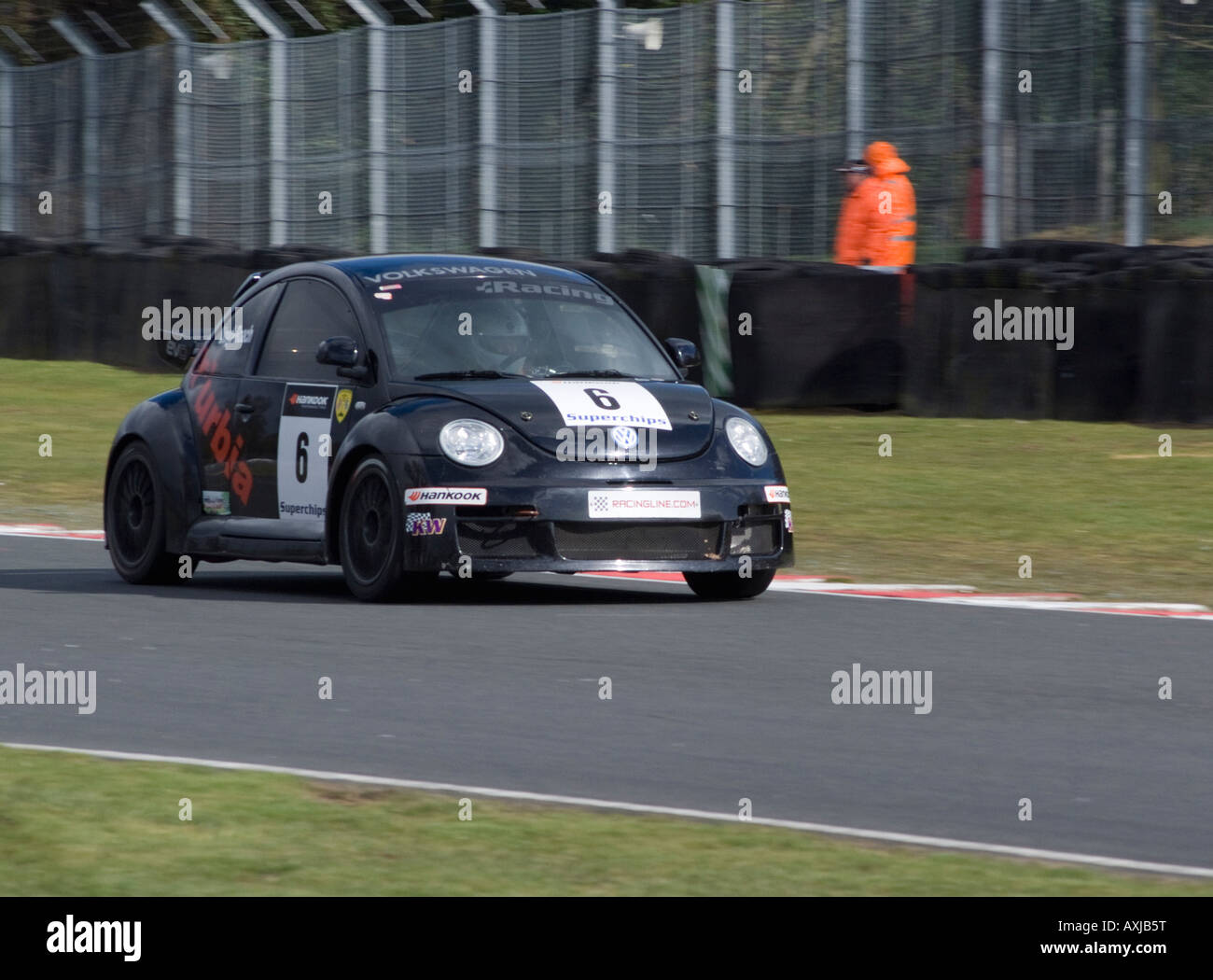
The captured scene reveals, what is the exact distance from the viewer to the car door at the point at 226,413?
35.9 feet

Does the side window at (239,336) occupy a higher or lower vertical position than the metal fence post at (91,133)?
lower

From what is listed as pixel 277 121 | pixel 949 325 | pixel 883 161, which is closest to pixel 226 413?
pixel 949 325

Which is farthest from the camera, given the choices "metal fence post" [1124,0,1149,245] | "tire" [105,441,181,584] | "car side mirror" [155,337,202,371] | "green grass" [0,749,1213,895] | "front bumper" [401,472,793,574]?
"metal fence post" [1124,0,1149,245]

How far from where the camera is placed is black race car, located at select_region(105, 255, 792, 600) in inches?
384

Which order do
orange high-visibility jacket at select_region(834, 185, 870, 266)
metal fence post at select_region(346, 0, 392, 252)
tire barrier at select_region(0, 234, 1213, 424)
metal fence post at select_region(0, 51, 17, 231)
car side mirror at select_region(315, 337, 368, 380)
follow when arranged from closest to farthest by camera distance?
1. car side mirror at select_region(315, 337, 368, 380)
2. tire barrier at select_region(0, 234, 1213, 424)
3. orange high-visibility jacket at select_region(834, 185, 870, 266)
4. metal fence post at select_region(346, 0, 392, 252)
5. metal fence post at select_region(0, 51, 17, 231)

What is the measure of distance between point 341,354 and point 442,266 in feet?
2.74

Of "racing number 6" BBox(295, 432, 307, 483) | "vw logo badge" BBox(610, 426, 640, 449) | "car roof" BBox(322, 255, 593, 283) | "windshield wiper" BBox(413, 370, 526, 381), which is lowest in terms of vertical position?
"racing number 6" BBox(295, 432, 307, 483)

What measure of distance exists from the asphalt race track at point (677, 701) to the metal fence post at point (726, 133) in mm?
10687

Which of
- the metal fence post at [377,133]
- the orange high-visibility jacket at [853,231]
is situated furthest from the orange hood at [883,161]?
the metal fence post at [377,133]

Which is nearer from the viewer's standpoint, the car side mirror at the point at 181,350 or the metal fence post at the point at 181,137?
the car side mirror at the point at 181,350

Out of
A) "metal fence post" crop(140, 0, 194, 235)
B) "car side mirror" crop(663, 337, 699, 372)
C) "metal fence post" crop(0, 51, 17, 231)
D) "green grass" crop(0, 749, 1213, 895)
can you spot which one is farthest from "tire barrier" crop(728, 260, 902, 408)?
"green grass" crop(0, 749, 1213, 895)

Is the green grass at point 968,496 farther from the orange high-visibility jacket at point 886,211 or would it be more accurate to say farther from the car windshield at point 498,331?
the car windshield at point 498,331

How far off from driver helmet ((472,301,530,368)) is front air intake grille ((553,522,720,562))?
102 cm

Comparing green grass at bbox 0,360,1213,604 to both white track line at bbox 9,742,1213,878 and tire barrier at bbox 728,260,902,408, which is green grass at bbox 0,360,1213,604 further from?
white track line at bbox 9,742,1213,878
